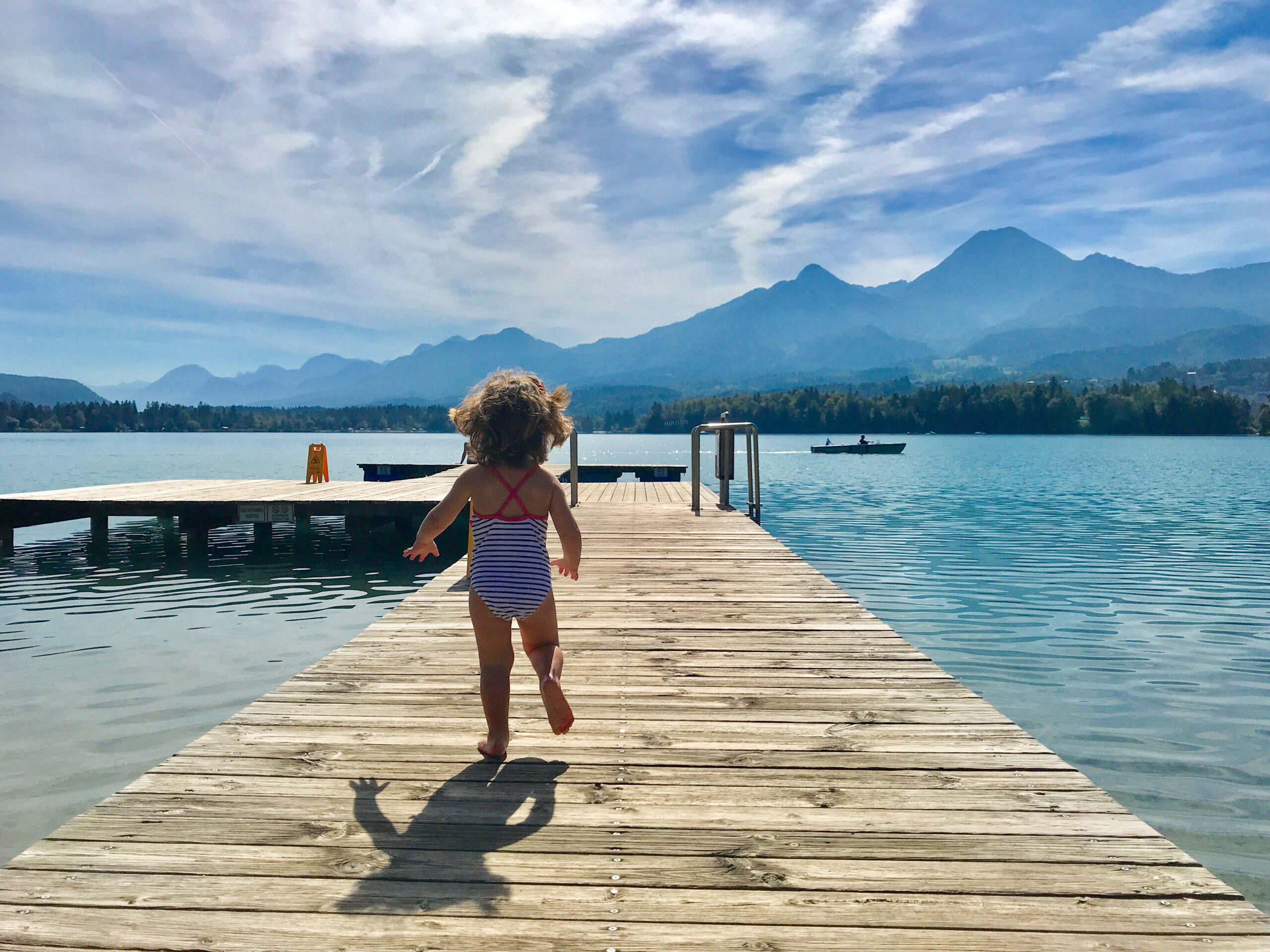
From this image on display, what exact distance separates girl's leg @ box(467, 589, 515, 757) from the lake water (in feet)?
11.3

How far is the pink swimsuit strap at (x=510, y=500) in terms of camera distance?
138 inches

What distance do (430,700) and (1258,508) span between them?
30.1 m

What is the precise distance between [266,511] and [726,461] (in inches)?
356

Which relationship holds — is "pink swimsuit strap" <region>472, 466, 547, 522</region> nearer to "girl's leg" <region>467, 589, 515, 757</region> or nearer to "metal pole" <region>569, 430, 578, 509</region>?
"girl's leg" <region>467, 589, 515, 757</region>

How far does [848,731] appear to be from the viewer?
3.83m

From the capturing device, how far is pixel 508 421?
11.4ft

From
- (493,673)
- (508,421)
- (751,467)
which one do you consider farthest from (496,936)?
(751,467)

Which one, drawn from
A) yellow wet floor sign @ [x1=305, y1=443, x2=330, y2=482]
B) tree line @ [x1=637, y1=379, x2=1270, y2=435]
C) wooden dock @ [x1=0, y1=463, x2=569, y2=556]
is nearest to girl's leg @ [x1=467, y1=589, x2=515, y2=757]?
wooden dock @ [x1=0, y1=463, x2=569, y2=556]

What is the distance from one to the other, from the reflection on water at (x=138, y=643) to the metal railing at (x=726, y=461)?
527 cm

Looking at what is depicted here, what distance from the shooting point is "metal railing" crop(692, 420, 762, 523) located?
1340 centimetres

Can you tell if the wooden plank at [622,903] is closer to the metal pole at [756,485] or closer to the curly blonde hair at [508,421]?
the curly blonde hair at [508,421]

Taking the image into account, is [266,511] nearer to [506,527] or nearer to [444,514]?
[444,514]

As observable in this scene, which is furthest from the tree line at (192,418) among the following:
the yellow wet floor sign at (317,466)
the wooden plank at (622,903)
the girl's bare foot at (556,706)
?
the wooden plank at (622,903)

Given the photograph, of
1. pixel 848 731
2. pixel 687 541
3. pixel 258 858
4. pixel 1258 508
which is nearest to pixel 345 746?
pixel 258 858
